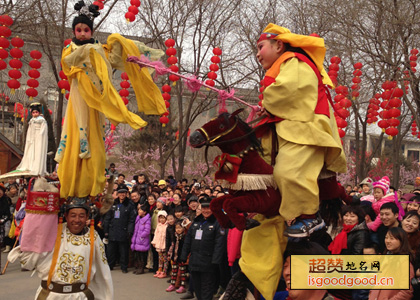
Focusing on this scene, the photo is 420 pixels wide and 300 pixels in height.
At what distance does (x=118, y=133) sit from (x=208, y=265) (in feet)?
71.6

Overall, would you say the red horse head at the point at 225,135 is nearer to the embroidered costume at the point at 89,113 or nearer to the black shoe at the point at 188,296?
the embroidered costume at the point at 89,113

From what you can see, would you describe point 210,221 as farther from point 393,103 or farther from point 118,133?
point 118,133

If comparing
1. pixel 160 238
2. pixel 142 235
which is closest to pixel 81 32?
pixel 160 238

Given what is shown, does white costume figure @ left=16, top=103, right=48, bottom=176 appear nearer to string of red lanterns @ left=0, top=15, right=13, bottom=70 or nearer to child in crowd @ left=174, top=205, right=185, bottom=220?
string of red lanterns @ left=0, top=15, right=13, bottom=70

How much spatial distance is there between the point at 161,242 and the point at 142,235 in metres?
0.61

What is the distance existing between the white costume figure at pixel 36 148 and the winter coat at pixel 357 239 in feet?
12.2

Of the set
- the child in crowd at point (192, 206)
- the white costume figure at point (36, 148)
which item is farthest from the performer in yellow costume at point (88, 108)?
the child in crowd at point (192, 206)

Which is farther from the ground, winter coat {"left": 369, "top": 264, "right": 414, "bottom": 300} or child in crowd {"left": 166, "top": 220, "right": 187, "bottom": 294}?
winter coat {"left": 369, "top": 264, "right": 414, "bottom": 300}

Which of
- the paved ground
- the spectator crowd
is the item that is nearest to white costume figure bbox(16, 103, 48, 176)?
the spectator crowd

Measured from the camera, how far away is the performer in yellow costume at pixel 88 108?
4.64m

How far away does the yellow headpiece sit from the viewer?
351 centimetres

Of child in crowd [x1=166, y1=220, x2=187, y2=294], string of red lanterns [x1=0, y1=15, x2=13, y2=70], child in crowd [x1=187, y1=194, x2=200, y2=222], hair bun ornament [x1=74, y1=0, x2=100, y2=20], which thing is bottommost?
child in crowd [x1=166, y1=220, x2=187, y2=294]

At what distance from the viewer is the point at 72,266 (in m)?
4.61

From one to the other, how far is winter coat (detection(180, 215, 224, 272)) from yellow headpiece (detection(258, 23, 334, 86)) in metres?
4.24
